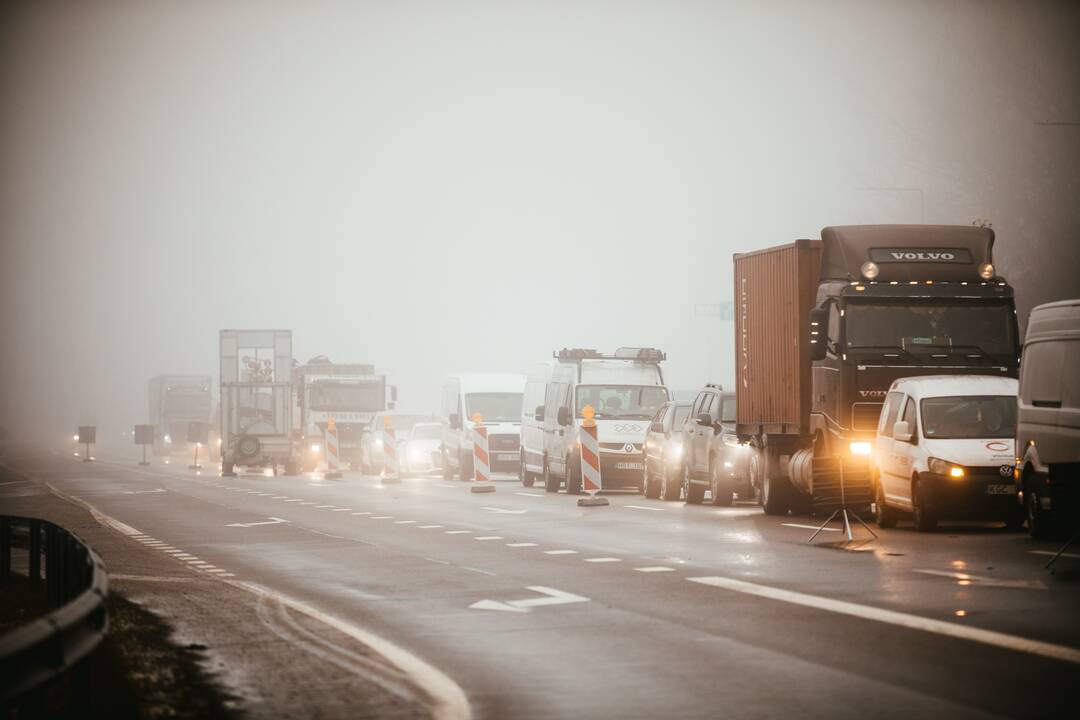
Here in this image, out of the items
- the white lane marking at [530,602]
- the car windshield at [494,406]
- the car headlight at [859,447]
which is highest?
the car windshield at [494,406]

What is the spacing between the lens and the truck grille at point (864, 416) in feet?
75.9

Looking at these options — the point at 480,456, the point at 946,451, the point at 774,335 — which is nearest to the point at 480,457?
the point at 480,456

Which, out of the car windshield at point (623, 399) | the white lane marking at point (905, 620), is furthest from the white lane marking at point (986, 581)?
the car windshield at point (623, 399)

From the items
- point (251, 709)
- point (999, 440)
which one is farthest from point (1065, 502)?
point (251, 709)

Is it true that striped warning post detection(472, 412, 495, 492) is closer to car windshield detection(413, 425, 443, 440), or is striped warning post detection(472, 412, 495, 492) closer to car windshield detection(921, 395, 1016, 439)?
car windshield detection(921, 395, 1016, 439)

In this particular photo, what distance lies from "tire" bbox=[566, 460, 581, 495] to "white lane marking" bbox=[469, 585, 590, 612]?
2003 centimetres

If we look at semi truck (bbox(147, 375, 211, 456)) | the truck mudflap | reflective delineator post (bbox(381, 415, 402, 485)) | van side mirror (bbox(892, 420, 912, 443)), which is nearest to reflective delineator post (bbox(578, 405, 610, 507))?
the truck mudflap

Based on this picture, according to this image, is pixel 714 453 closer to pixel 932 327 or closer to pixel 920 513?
pixel 932 327

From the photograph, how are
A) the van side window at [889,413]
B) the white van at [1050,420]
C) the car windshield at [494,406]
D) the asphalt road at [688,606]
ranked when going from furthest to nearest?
the car windshield at [494,406] < the van side window at [889,413] < the white van at [1050,420] < the asphalt road at [688,606]

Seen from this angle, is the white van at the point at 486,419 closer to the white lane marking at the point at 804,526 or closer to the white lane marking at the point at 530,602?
the white lane marking at the point at 804,526

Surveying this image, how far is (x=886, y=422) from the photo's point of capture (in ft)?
72.6

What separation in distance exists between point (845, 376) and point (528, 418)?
58.3 feet

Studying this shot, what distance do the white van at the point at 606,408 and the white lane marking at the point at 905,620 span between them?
1995cm

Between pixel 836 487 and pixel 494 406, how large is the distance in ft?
85.2
